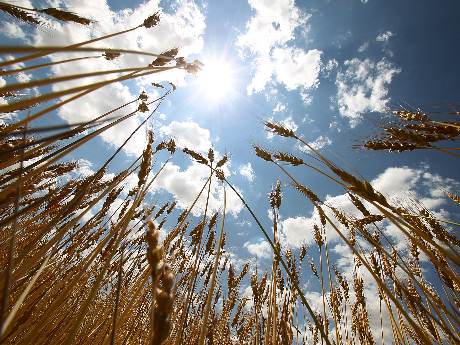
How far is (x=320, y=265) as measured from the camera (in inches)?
95.7

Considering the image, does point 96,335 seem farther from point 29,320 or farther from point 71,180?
point 71,180

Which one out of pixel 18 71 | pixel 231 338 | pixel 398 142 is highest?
pixel 398 142

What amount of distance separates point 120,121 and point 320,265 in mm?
1972

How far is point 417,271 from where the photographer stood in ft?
9.80

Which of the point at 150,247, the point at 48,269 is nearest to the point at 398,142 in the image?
the point at 150,247

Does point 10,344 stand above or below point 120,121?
below

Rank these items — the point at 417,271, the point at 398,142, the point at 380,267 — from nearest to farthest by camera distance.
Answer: the point at 398,142 → the point at 380,267 → the point at 417,271

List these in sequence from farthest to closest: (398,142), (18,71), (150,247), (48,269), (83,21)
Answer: (48,269), (83,21), (398,142), (18,71), (150,247)

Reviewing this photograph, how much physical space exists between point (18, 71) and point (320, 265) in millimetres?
2328

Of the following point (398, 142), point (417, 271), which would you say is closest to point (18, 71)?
point (398, 142)

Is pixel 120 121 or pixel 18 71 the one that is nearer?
pixel 18 71

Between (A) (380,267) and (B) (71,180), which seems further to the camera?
(A) (380,267)

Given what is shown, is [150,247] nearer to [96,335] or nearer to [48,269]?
[96,335]

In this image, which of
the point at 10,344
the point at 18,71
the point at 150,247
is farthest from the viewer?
the point at 10,344
